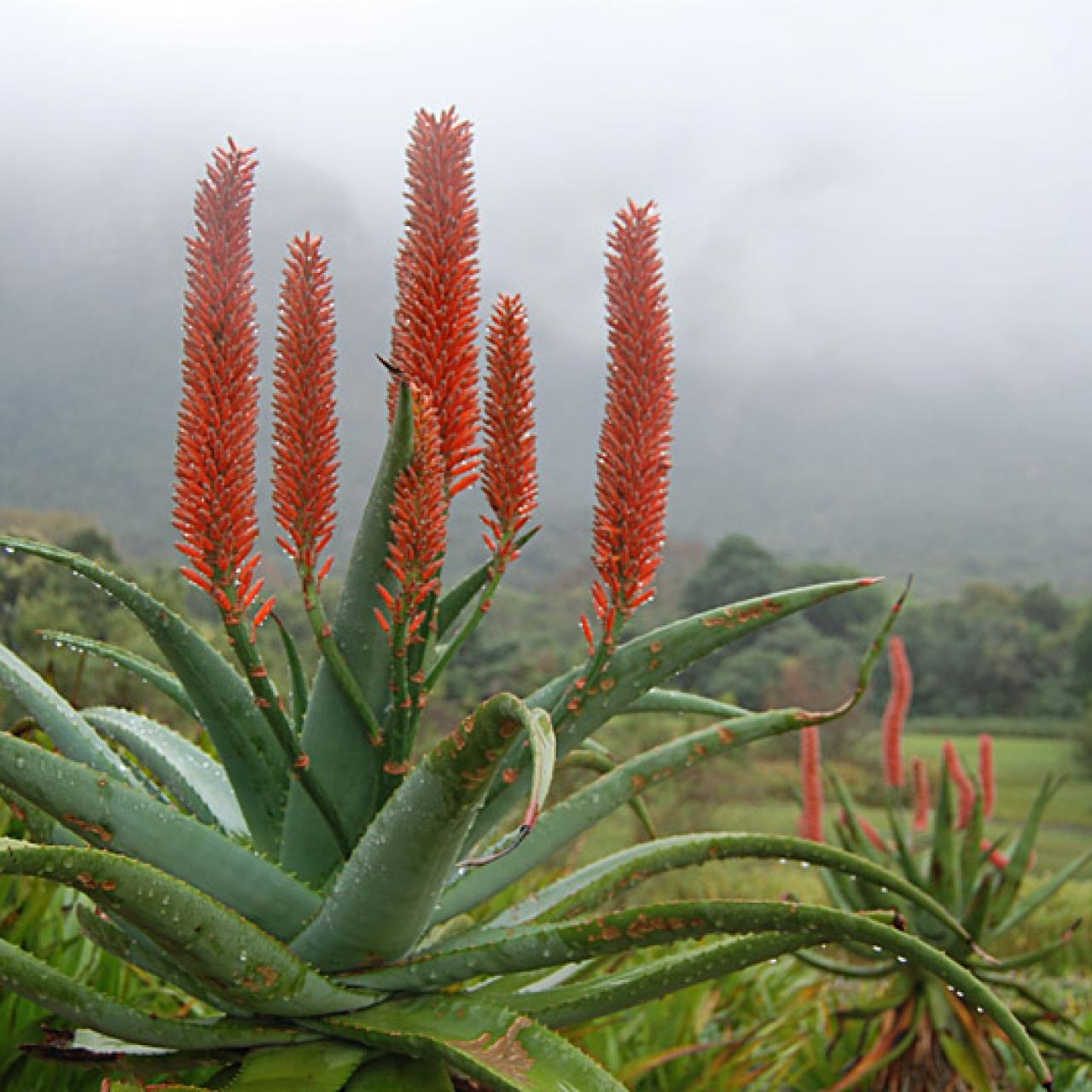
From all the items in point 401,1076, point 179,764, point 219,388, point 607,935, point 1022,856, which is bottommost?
point 1022,856

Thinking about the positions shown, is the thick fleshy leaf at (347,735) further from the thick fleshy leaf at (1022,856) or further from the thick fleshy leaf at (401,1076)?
the thick fleshy leaf at (1022,856)

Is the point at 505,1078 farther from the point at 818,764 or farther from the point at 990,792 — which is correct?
the point at 990,792

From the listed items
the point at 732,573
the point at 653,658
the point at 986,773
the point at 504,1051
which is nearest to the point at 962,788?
the point at 986,773

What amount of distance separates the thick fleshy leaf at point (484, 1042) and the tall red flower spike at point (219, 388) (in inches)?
14.6

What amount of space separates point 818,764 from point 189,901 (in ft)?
7.41

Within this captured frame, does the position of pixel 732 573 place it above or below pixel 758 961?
above

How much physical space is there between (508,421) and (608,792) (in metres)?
0.41

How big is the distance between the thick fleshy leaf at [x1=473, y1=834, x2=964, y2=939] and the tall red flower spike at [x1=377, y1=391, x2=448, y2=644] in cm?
35

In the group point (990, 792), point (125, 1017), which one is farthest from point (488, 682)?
point (125, 1017)

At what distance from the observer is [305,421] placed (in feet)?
3.03

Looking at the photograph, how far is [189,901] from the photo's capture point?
81 centimetres

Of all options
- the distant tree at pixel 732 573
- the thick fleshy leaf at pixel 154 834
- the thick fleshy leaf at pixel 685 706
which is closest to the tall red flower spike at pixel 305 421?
the thick fleshy leaf at pixel 154 834

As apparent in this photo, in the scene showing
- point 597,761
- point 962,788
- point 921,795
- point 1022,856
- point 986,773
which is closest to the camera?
point 597,761

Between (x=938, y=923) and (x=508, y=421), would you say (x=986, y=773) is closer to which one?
(x=938, y=923)
